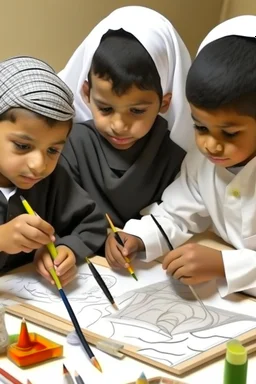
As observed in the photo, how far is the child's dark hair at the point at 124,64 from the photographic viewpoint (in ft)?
3.80

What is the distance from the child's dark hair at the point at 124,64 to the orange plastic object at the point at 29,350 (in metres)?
0.51

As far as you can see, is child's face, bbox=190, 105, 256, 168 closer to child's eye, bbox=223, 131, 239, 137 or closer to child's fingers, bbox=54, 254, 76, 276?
child's eye, bbox=223, 131, 239, 137

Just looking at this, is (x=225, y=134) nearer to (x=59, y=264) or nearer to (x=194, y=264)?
(x=194, y=264)

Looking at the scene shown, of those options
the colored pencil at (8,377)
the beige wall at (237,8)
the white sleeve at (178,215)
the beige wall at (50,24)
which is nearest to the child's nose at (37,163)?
the white sleeve at (178,215)

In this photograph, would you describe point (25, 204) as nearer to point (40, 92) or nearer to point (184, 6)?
point (40, 92)

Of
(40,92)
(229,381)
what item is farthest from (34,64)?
(229,381)

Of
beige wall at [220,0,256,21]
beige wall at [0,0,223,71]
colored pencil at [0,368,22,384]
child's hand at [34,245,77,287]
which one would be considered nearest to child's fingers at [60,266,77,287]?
child's hand at [34,245,77,287]

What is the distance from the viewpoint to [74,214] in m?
1.14

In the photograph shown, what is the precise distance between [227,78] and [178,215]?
0.30 m

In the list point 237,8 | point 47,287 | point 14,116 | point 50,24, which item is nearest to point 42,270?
point 47,287

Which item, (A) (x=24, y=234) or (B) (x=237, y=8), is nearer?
(A) (x=24, y=234)

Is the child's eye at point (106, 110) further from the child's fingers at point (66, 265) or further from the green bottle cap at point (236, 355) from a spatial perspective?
the green bottle cap at point (236, 355)

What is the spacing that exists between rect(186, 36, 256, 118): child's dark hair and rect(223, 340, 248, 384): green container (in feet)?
1.53

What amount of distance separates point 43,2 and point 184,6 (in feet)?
1.63
